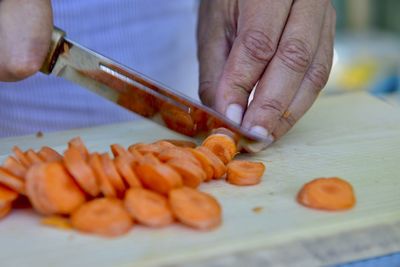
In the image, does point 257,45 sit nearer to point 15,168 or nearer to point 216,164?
point 216,164

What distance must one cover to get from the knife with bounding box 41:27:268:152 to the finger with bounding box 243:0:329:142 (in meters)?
0.05

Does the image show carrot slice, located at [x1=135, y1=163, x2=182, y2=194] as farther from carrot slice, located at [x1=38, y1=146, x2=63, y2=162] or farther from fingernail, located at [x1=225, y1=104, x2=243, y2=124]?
fingernail, located at [x1=225, y1=104, x2=243, y2=124]

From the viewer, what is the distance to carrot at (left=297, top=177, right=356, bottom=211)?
3.90 feet

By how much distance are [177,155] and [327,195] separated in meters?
0.31

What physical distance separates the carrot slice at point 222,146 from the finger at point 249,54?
0.09 metres

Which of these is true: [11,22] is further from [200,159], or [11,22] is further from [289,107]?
[289,107]

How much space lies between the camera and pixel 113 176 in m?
1.21

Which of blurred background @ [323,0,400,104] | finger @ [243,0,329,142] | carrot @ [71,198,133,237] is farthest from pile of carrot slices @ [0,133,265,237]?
blurred background @ [323,0,400,104]

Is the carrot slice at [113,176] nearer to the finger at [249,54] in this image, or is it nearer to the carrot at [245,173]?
the carrot at [245,173]

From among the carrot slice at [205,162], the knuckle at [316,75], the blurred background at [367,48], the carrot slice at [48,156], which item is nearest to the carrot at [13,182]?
the carrot slice at [48,156]

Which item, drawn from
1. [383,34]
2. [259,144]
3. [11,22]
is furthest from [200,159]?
[383,34]

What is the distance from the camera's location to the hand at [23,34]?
1282 millimetres

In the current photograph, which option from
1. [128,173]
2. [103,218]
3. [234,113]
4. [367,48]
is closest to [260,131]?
[234,113]

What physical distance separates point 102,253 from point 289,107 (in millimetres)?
692
